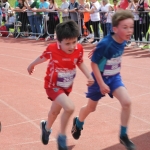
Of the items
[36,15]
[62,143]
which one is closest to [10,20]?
[36,15]

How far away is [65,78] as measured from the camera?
5074mm

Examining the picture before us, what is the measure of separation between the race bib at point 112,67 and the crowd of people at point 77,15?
8716mm

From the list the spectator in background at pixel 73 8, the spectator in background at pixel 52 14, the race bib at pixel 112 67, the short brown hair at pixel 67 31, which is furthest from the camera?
the spectator in background at pixel 52 14

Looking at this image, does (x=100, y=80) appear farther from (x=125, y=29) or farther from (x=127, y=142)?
(x=127, y=142)

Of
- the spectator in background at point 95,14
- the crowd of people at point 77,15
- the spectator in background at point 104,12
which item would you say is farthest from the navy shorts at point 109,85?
the spectator in background at point 95,14

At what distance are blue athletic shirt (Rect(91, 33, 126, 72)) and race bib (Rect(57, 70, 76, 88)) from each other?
35 centimetres

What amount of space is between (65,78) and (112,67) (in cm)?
62

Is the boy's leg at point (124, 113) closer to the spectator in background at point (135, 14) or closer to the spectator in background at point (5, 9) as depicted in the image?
the spectator in background at point (135, 14)

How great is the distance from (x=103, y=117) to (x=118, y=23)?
6.92ft

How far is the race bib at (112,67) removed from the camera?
17.0 feet

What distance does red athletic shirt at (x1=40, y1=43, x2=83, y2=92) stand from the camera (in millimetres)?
5016

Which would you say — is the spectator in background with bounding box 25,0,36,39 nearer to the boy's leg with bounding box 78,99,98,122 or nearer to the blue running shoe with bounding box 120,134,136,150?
the boy's leg with bounding box 78,99,98,122

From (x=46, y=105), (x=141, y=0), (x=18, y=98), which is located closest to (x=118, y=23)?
(x=46, y=105)

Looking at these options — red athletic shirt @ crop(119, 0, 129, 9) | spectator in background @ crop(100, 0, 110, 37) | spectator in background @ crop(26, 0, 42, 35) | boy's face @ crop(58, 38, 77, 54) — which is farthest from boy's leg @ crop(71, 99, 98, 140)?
spectator in background @ crop(26, 0, 42, 35)
